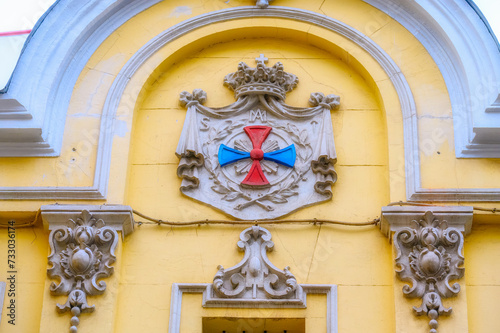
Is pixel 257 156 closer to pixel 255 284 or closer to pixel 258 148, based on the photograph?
pixel 258 148

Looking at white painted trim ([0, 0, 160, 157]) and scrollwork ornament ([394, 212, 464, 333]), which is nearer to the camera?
scrollwork ornament ([394, 212, 464, 333])

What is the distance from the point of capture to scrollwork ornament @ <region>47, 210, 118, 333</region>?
925cm

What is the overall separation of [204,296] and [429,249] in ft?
6.72

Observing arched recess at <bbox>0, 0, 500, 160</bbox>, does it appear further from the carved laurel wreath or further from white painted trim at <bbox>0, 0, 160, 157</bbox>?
the carved laurel wreath

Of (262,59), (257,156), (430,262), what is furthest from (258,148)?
(430,262)

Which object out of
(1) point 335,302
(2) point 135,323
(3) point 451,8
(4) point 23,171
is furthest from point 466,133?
(4) point 23,171

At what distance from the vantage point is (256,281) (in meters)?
9.41

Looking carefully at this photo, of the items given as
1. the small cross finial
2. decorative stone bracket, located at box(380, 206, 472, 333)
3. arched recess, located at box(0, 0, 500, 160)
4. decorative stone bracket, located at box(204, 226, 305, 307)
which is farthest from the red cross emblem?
arched recess, located at box(0, 0, 500, 160)

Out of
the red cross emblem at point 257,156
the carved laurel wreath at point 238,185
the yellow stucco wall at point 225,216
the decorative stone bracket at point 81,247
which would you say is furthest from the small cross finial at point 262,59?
the decorative stone bracket at point 81,247

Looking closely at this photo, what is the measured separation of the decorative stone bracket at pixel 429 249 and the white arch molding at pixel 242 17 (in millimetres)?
278

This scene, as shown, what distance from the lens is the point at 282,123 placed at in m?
10.5

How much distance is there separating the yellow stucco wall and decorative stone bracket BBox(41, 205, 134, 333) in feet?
0.36

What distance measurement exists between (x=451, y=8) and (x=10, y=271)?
5031 mm

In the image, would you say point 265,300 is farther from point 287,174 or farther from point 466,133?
point 466,133
